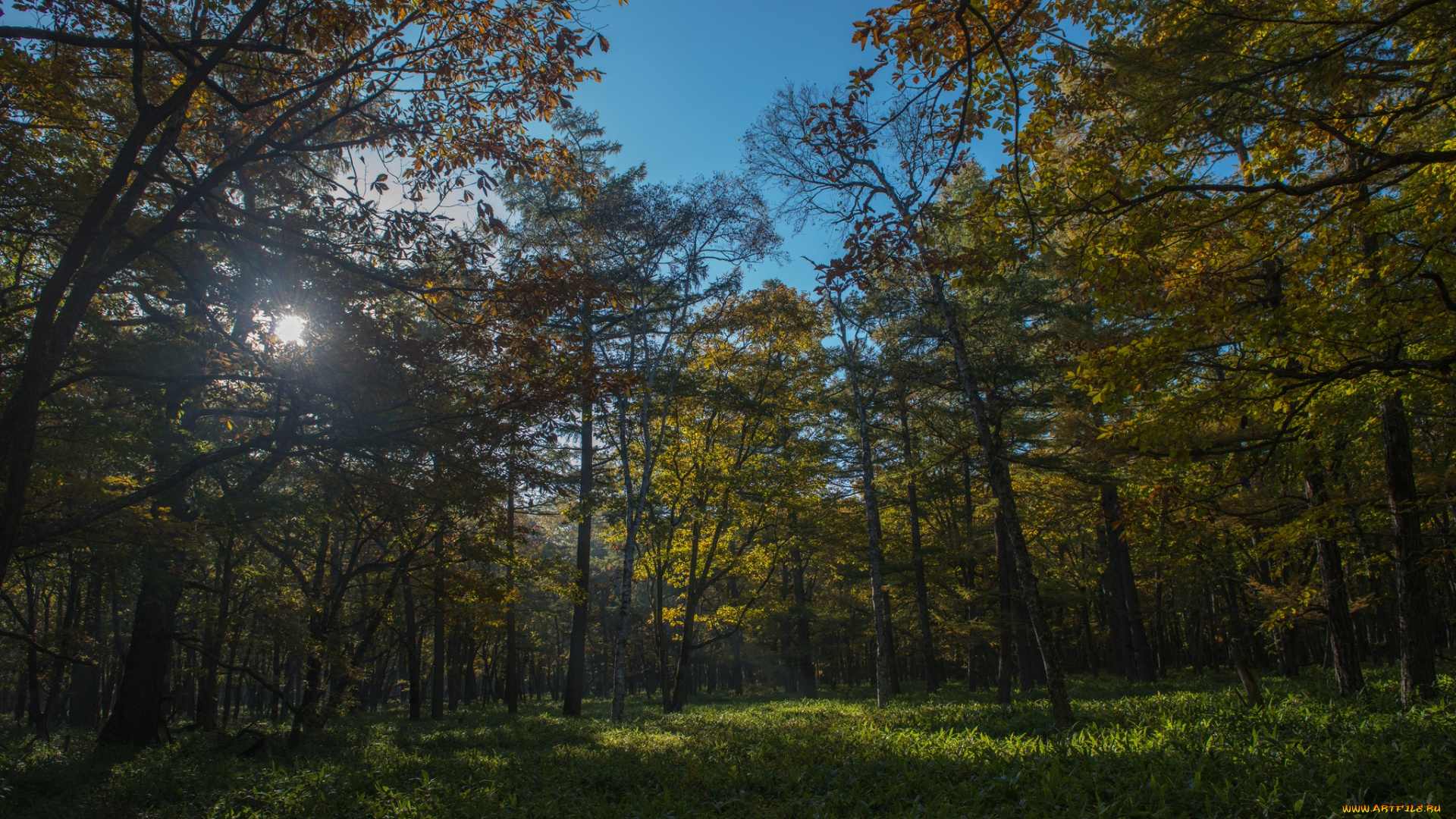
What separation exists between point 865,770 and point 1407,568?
7420 millimetres

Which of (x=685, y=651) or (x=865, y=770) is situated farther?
(x=685, y=651)

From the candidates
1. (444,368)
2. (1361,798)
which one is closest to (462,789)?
(444,368)

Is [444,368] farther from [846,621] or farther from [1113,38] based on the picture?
[846,621]

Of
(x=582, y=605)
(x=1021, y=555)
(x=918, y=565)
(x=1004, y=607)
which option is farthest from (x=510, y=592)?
(x=1004, y=607)

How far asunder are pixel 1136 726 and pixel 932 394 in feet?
28.0

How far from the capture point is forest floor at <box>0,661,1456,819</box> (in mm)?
4887

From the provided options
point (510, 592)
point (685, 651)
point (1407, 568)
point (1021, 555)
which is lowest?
point (685, 651)

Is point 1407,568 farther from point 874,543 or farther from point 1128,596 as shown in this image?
point 1128,596

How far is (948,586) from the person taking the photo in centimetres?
2139

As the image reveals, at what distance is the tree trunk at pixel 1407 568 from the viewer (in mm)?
7820

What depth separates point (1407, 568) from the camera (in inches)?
308

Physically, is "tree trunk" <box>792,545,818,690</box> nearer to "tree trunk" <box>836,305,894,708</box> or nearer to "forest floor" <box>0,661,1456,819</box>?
"tree trunk" <box>836,305,894,708</box>

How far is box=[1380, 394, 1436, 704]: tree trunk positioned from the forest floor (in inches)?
20.0

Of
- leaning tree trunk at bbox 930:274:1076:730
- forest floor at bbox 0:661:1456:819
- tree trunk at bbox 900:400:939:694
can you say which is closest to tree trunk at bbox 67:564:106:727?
forest floor at bbox 0:661:1456:819
